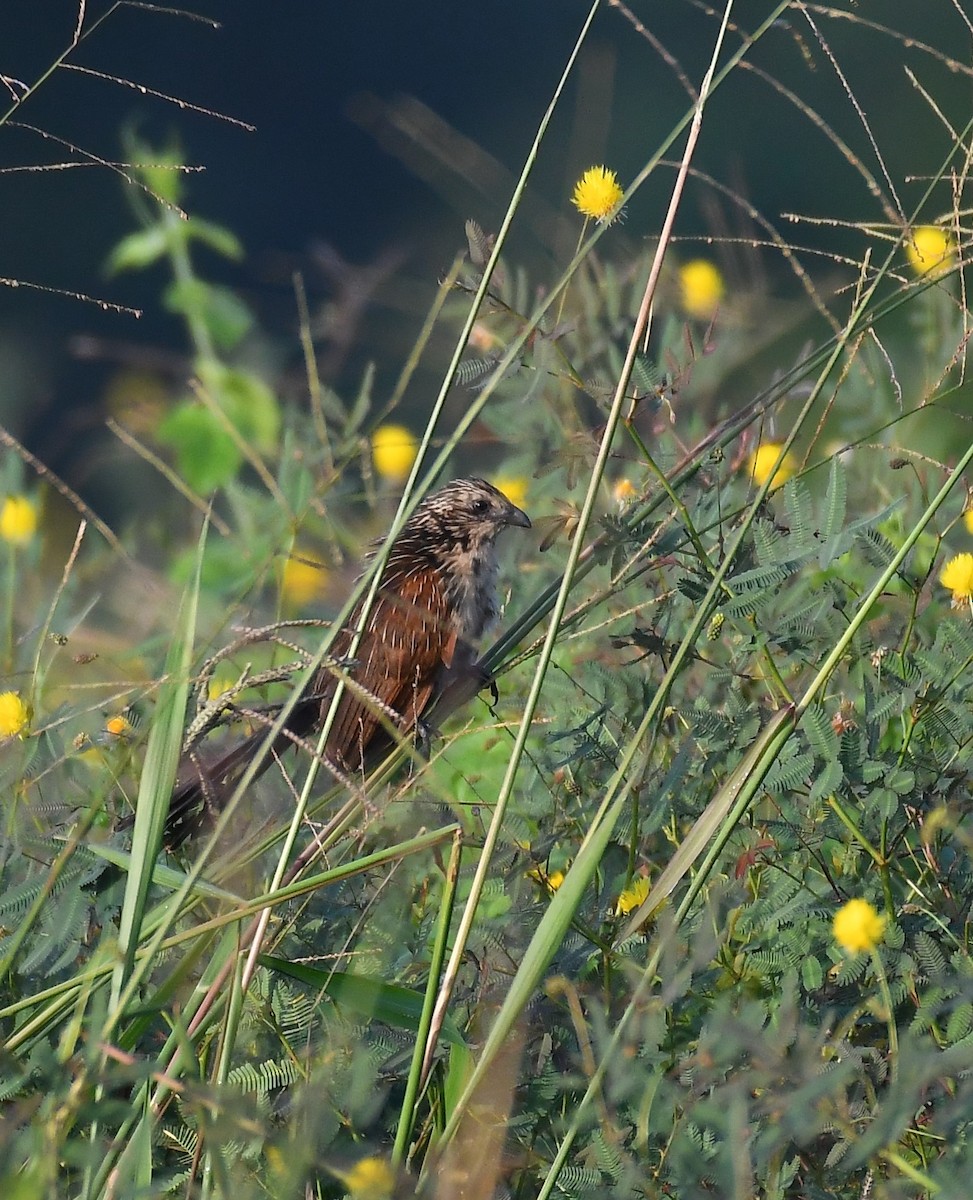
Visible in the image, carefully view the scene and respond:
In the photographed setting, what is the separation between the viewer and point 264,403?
395cm

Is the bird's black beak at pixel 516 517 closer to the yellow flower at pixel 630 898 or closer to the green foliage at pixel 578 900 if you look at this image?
the green foliage at pixel 578 900

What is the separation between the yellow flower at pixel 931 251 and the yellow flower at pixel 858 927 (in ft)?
2.50

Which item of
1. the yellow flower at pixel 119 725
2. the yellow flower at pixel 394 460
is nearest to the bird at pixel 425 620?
the yellow flower at pixel 394 460

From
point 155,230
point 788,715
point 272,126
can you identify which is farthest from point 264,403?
point 272,126

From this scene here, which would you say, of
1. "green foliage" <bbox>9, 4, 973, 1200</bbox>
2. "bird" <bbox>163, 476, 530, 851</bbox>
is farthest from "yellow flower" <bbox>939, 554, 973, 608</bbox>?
"bird" <bbox>163, 476, 530, 851</bbox>

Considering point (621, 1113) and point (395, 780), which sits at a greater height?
point (621, 1113)

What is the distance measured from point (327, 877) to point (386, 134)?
2951 mm

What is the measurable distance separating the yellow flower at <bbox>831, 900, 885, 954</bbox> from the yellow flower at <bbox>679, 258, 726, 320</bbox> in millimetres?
1988

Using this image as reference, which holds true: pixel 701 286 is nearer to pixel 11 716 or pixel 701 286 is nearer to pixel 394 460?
pixel 394 460

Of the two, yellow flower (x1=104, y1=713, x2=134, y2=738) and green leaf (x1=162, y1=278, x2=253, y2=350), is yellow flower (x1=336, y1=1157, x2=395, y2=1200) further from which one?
green leaf (x1=162, y1=278, x2=253, y2=350)

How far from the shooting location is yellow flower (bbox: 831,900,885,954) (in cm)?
174

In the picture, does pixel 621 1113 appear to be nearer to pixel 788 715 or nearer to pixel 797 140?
pixel 788 715

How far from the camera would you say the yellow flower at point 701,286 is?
139 inches

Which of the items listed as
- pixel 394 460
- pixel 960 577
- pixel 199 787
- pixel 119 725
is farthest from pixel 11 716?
pixel 394 460
